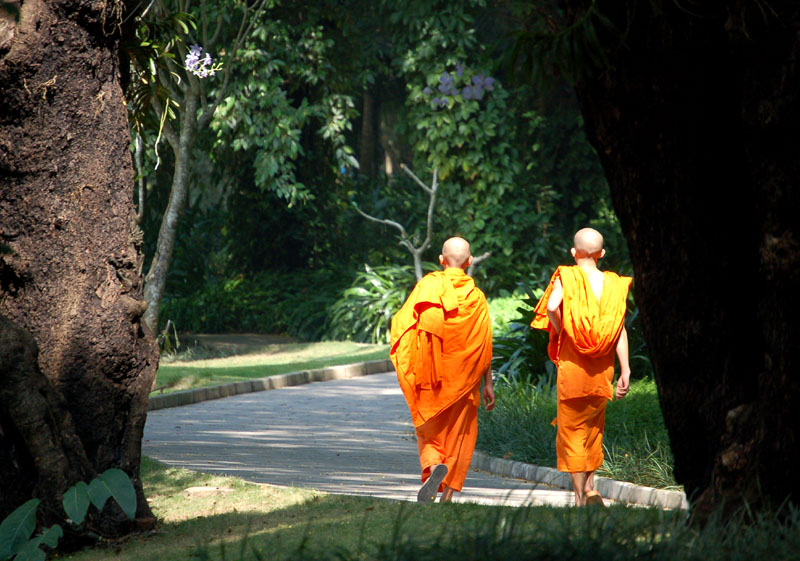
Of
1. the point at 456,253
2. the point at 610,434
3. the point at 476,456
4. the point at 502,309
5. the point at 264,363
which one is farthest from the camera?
the point at 502,309

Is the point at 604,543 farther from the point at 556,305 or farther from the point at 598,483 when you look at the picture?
the point at 598,483

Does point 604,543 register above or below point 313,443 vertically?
above

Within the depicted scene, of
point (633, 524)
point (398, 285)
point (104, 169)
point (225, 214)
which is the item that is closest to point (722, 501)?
point (633, 524)

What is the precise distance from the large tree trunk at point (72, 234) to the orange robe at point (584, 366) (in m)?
3.13

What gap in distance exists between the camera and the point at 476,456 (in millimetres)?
10758

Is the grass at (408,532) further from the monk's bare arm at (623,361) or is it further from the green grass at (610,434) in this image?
the green grass at (610,434)

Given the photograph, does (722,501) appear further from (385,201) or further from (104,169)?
(385,201)

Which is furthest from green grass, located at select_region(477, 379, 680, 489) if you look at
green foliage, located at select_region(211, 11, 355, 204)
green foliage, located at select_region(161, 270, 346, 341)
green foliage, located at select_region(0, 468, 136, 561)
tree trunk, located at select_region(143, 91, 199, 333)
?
green foliage, located at select_region(161, 270, 346, 341)

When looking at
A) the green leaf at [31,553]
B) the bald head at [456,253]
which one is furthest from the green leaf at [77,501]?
the bald head at [456,253]

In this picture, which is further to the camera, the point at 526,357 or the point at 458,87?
the point at 458,87

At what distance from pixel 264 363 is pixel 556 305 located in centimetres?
1350

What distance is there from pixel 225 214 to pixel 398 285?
17.2 feet

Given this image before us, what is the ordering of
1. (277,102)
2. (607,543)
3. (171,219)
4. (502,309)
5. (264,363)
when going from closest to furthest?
(607,543) < (171,219) < (264,363) < (277,102) < (502,309)

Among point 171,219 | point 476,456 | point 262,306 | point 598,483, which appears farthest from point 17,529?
point 262,306
